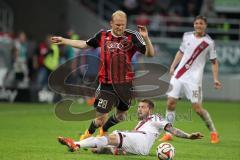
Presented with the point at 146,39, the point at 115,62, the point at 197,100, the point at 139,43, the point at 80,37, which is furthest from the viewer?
the point at 80,37

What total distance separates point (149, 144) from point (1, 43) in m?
17.0

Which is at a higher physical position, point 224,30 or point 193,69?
point 224,30

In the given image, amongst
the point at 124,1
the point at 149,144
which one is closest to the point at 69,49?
the point at 124,1

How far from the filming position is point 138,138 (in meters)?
12.5

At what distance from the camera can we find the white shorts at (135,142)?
492 inches

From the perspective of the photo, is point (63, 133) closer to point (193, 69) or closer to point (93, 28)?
point (193, 69)

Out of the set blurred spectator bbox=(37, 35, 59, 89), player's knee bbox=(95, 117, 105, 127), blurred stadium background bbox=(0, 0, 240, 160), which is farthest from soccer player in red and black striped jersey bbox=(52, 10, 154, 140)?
blurred spectator bbox=(37, 35, 59, 89)

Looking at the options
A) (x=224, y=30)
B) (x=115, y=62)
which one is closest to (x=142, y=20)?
(x=224, y=30)

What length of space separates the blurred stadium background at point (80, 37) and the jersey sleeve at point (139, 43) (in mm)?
6194

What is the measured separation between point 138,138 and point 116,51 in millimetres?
1902

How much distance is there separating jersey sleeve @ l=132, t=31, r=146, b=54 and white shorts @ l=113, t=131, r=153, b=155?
5.48ft

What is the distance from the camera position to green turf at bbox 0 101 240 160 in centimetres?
1301

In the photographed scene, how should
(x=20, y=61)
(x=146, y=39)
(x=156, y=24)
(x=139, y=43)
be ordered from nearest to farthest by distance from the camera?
(x=146, y=39) → (x=139, y=43) → (x=20, y=61) → (x=156, y=24)

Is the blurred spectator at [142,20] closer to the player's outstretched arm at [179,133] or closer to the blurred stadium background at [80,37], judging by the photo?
the blurred stadium background at [80,37]
